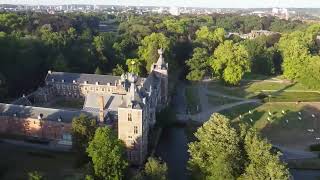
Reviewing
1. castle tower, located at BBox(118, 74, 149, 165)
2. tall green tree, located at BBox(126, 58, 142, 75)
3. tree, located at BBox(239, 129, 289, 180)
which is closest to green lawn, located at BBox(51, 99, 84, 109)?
tall green tree, located at BBox(126, 58, 142, 75)

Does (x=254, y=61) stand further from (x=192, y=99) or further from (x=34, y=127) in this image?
(x=34, y=127)

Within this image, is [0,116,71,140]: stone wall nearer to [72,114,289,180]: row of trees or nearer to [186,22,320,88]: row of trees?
[72,114,289,180]: row of trees

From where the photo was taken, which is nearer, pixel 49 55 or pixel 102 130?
pixel 102 130

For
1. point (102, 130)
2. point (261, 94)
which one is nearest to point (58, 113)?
point (102, 130)

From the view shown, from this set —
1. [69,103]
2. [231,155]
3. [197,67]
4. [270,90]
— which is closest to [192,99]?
[197,67]

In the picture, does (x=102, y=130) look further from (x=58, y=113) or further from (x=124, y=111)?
(x=58, y=113)

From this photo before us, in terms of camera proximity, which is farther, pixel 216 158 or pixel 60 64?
pixel 60 64
